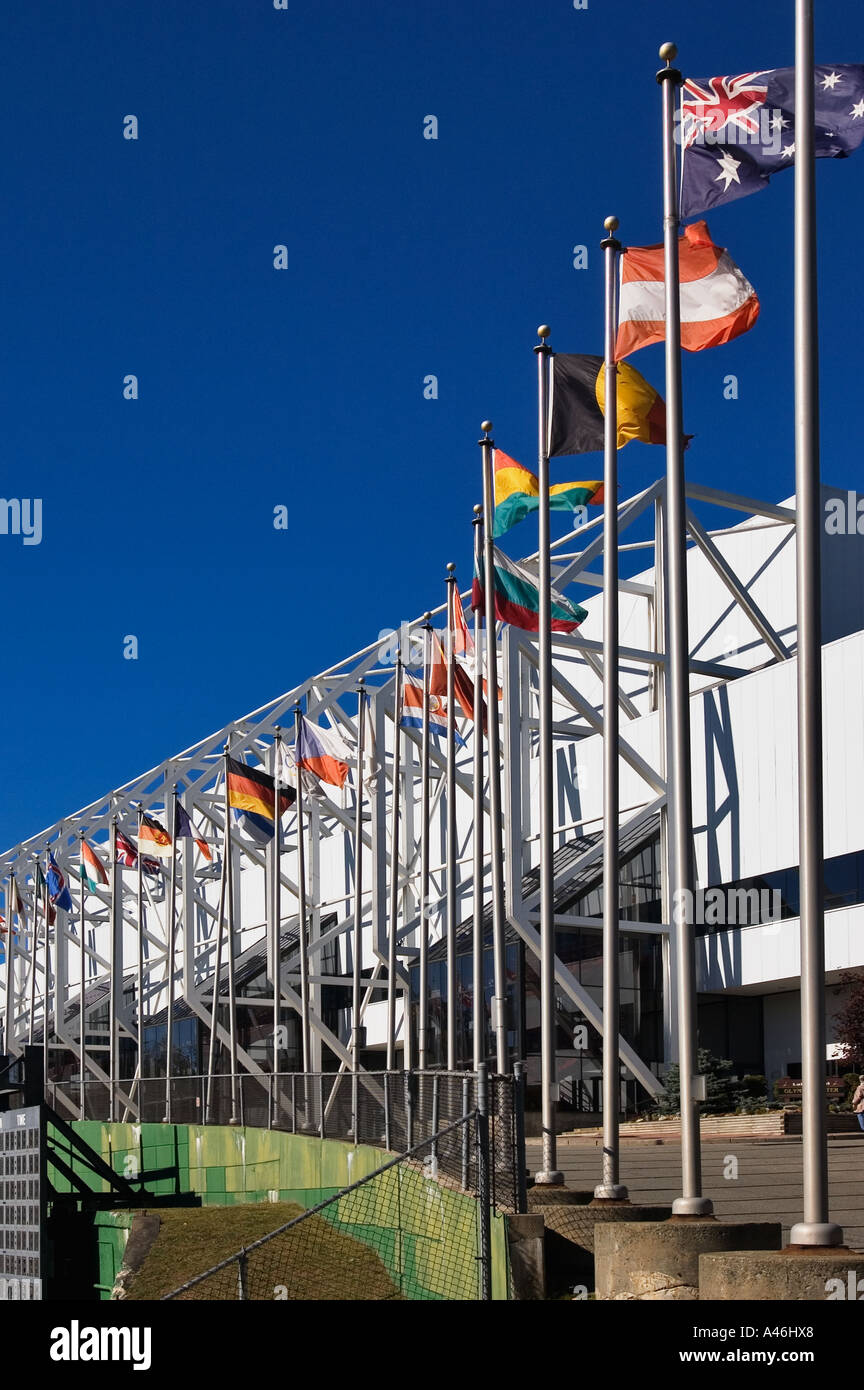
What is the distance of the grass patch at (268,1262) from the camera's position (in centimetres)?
1756

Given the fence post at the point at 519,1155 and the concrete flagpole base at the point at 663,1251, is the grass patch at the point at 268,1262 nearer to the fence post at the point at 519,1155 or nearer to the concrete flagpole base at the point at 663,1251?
the fence post at the point at 519,1155

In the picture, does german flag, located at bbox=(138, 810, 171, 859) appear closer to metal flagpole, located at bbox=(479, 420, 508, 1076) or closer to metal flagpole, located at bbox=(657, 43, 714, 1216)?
metal flagpole, located at bbox=(479, 420, 508, 1076)

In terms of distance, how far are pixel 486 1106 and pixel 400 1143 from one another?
685 centimetres

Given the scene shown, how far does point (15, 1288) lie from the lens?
2433 cm

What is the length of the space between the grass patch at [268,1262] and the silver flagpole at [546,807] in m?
2.23

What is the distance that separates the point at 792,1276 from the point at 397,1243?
7619 mm

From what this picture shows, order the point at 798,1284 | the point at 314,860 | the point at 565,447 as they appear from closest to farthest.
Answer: the point at 798,1284 < the point at 565,447 < the point at 314,860

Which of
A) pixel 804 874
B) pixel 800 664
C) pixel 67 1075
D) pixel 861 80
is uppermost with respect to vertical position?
pixel 861 80

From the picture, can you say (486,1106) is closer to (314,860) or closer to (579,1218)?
(579,1218)

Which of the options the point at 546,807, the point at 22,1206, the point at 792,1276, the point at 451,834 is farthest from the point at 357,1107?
the point at 792,1276

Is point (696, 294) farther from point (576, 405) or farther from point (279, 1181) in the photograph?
point (279, 1181)

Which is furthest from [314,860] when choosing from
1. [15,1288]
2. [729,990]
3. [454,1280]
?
[454,1280]

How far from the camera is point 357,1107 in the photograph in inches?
1001

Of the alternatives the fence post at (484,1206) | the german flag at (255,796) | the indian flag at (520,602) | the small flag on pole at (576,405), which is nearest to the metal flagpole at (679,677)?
the fence post at (484,1206)
